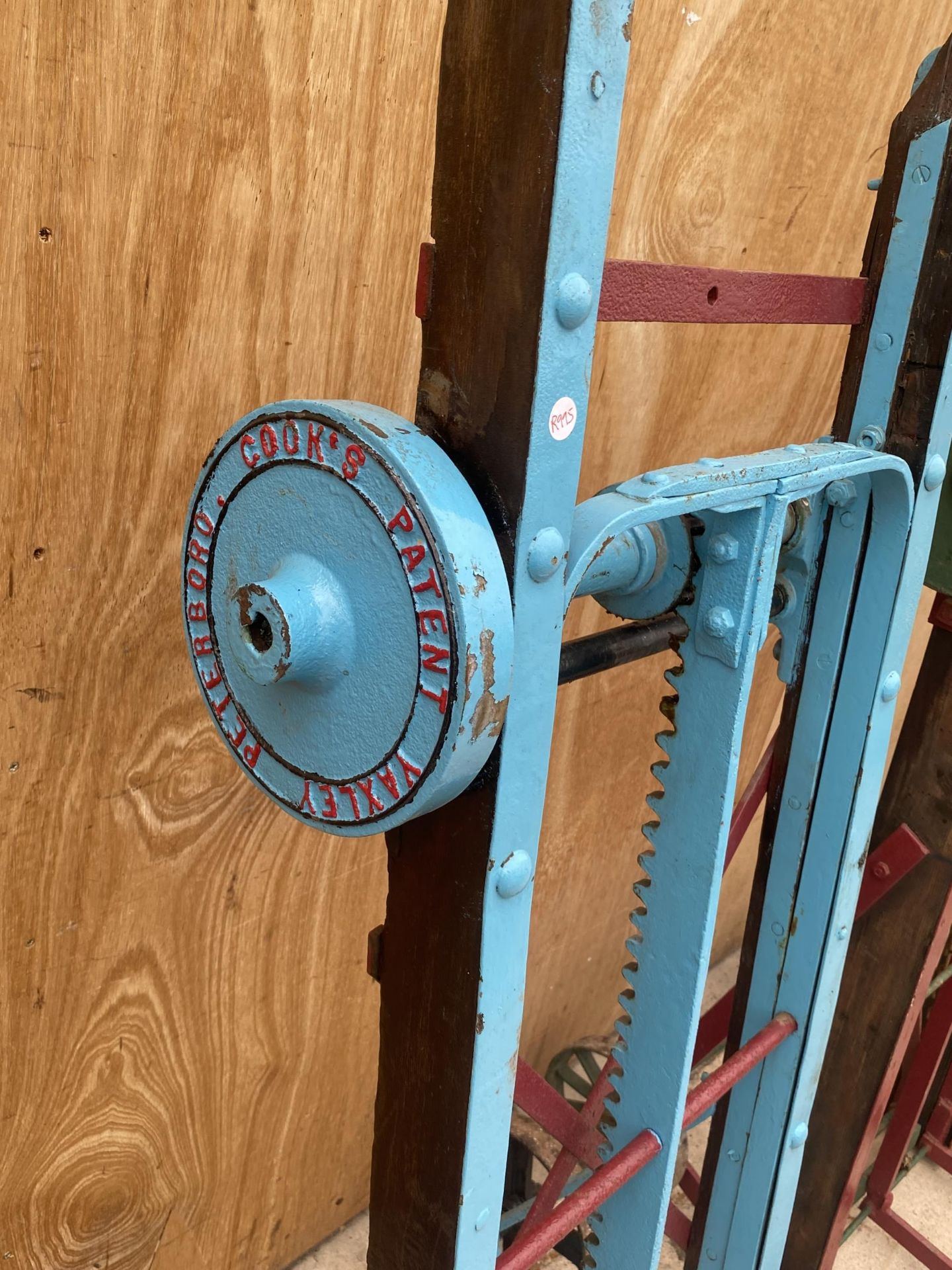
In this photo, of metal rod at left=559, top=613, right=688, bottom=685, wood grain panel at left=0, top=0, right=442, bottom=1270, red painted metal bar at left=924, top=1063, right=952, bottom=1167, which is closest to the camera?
metal rod at left=559, top=613, right=688, bottom=685

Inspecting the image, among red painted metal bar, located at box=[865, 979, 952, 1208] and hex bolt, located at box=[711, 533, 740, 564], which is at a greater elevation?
hex bolt, located at box=[711, 533, 740, 564]

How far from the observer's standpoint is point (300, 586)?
0.68 meters

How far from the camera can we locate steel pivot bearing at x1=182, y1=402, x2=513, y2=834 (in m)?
0.63

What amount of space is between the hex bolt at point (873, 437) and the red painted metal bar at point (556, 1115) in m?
0.84

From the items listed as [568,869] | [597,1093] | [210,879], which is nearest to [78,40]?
[210,879]

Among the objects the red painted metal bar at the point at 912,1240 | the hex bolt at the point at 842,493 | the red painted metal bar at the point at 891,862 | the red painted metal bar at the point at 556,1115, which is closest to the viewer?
the hex bolt at the point at 842,493

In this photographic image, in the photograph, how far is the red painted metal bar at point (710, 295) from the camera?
701 mm

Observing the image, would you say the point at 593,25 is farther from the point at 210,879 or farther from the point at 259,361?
the point at 210,879

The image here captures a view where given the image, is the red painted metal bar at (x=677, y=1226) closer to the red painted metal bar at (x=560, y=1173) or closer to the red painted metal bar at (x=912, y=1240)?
the red painted metal bar at (x=560, y=1173)

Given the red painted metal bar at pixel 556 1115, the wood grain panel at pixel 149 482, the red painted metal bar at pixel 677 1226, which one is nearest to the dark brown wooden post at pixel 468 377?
the wood grain panel at pixel 149 482

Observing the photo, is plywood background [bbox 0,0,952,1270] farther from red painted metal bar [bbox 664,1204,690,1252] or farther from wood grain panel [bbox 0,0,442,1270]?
red painted metal bar [bbox 664,1204,690,1252]

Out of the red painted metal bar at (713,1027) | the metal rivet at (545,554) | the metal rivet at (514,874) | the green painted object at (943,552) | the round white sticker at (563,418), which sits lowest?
the red painted metal bar at (713,1027)

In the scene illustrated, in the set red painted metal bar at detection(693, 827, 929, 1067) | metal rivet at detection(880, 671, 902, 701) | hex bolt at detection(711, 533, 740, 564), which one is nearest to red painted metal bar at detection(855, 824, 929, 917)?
red painted metal bar at detection(693, 827, 929, 1067)

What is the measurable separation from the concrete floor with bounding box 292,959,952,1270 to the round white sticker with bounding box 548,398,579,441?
5.37 feet
